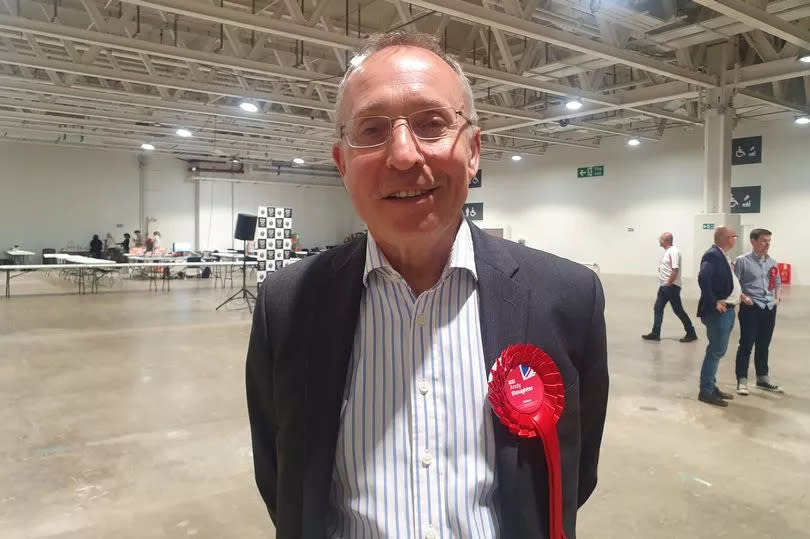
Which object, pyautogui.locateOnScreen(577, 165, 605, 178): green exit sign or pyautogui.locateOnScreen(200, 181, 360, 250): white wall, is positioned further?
pyautogui.locateOnScreen(200, 181, 360, 250): white wall

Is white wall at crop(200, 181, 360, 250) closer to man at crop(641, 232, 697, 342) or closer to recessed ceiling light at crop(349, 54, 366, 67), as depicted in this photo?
man at crop(641, 232, 697, 342)

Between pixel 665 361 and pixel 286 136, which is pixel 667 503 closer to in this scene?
pixel 665 361

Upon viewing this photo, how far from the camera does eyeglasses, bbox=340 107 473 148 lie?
3.03 ft

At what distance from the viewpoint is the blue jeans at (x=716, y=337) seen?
474cm

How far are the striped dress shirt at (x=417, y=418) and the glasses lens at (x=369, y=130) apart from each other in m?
0.21

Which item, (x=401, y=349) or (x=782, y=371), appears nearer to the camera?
(x=401, y=349)

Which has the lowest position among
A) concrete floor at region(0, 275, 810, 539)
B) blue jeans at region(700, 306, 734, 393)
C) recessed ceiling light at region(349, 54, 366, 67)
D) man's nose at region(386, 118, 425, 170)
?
concrete floor at region(0, 275, 810, 539)

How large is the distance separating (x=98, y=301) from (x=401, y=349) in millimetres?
12171

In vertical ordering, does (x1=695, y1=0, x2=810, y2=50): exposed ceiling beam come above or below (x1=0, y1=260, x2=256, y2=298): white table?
above

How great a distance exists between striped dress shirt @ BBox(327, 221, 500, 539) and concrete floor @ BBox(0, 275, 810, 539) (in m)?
2.06

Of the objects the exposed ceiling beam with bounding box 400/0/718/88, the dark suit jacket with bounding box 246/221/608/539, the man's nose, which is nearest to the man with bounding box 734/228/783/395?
the exposed ceiling beam with bounding box 400/0/718/88

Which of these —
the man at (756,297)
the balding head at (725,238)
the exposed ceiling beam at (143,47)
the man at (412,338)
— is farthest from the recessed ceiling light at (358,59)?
the exposed ceiling beam at (143,47)

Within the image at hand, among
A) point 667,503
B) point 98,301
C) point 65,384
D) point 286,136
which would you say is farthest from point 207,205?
point 667,503

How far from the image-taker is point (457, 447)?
3.19 ft
